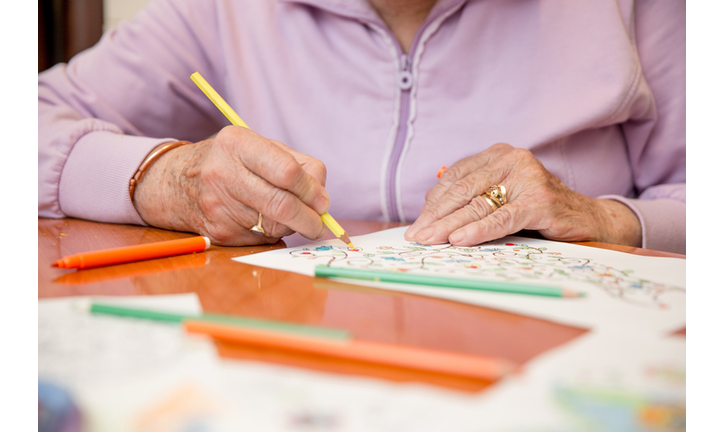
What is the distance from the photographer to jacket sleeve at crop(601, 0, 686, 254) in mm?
938

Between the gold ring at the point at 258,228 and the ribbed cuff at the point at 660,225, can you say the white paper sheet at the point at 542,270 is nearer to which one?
the gold ring at the point at 258,228

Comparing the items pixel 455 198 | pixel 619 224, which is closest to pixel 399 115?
pixel 455 198

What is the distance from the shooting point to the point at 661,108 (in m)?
0.98

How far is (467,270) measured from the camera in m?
0.49

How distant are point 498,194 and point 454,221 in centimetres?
9

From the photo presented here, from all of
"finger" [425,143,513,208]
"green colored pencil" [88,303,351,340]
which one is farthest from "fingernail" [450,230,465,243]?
"green colored pencil" [88,303,351,340]

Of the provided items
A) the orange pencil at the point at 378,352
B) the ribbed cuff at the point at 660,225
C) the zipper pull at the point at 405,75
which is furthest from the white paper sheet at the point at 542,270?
the zipper pull at the point at 405,75

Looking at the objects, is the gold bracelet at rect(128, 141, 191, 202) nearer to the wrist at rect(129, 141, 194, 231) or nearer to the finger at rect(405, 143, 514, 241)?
the wrist at rect(129, 141, 194, 231)

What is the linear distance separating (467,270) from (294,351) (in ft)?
0.81

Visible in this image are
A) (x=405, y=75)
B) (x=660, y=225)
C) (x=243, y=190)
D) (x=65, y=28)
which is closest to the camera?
(x=243, y=190)

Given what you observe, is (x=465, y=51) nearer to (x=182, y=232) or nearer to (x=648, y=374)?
(x=182, y=232)

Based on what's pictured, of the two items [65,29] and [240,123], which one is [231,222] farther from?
[65,29]

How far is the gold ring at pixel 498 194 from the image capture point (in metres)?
0.70

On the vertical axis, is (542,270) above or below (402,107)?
below
